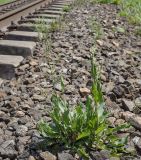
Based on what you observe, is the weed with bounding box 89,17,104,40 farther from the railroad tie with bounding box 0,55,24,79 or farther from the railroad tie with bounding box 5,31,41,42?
the railroad tie with bounding box 0,55,24,79

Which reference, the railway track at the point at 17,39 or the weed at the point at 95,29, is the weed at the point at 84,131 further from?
the weed at the point at 95,29

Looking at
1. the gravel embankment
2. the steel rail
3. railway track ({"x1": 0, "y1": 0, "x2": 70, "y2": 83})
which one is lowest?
the gravel embankment

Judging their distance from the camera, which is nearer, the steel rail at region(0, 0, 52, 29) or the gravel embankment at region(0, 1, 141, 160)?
the gravel embankment at region(0, 1, 141, 160)

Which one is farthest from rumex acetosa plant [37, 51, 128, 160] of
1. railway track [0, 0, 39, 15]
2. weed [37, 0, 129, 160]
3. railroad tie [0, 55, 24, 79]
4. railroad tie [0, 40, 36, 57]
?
railway track [0, 0, 39, 15]

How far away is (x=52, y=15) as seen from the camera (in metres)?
9.02

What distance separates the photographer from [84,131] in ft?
10.2

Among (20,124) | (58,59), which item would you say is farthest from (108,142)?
(58,59)

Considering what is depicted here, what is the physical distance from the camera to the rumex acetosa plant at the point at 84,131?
3.09 meters

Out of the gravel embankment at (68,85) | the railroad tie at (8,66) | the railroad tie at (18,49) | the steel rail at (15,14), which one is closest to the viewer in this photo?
the gravel embankment at (68,85)

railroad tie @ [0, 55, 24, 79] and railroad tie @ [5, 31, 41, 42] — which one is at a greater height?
railroad tie @ [5, 31, 41, 42]

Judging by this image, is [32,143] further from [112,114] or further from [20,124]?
[112,114]

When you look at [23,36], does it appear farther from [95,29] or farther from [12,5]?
[12,5]

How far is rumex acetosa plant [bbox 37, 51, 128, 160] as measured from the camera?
309 cm

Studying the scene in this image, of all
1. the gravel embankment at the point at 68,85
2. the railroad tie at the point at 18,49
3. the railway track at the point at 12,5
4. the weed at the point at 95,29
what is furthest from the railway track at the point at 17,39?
the weed at the point at 95,29
